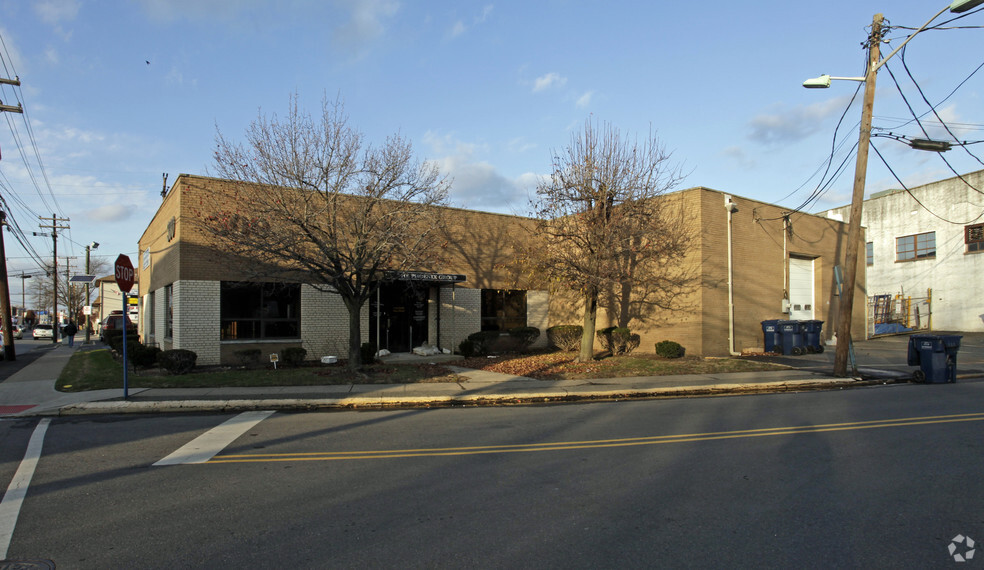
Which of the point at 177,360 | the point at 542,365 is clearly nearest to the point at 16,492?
the point at 177,360

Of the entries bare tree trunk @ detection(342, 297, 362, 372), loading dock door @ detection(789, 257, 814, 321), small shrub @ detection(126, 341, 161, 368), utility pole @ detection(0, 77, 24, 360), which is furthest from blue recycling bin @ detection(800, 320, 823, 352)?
utility pole @ detection(0, 77, 24, 360)

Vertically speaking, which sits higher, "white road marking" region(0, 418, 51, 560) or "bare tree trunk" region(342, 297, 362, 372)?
"bare tree trunk" region(342, 297, 362, 372)

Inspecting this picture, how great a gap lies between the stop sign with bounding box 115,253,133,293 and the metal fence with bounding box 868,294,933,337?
31.4 metres

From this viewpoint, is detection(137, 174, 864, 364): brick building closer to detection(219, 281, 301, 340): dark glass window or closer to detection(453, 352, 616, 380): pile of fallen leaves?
detection(219, 281, 301, 340): dark glass window

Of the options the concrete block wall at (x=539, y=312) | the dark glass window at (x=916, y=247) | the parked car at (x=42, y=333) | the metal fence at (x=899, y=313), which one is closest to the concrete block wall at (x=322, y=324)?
the concrete block wall at (x=539, y=312)

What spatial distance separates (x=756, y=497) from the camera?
5.14 meters

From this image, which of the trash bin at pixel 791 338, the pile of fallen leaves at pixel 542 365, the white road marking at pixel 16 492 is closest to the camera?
the white road marking at pixel 16 492

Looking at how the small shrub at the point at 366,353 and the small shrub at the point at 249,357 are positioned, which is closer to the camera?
the small shrub at the point at 249,357

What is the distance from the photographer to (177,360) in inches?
584

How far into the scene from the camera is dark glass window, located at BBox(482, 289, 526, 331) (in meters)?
22.3

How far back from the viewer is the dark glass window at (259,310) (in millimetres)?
17203

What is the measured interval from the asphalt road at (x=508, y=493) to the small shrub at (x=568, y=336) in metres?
12.3

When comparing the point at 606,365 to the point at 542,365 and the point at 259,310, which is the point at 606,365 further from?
the point at 259,310

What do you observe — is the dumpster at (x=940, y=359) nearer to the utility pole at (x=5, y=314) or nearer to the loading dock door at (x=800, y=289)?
the loading dock door at (x=800, y=289)
